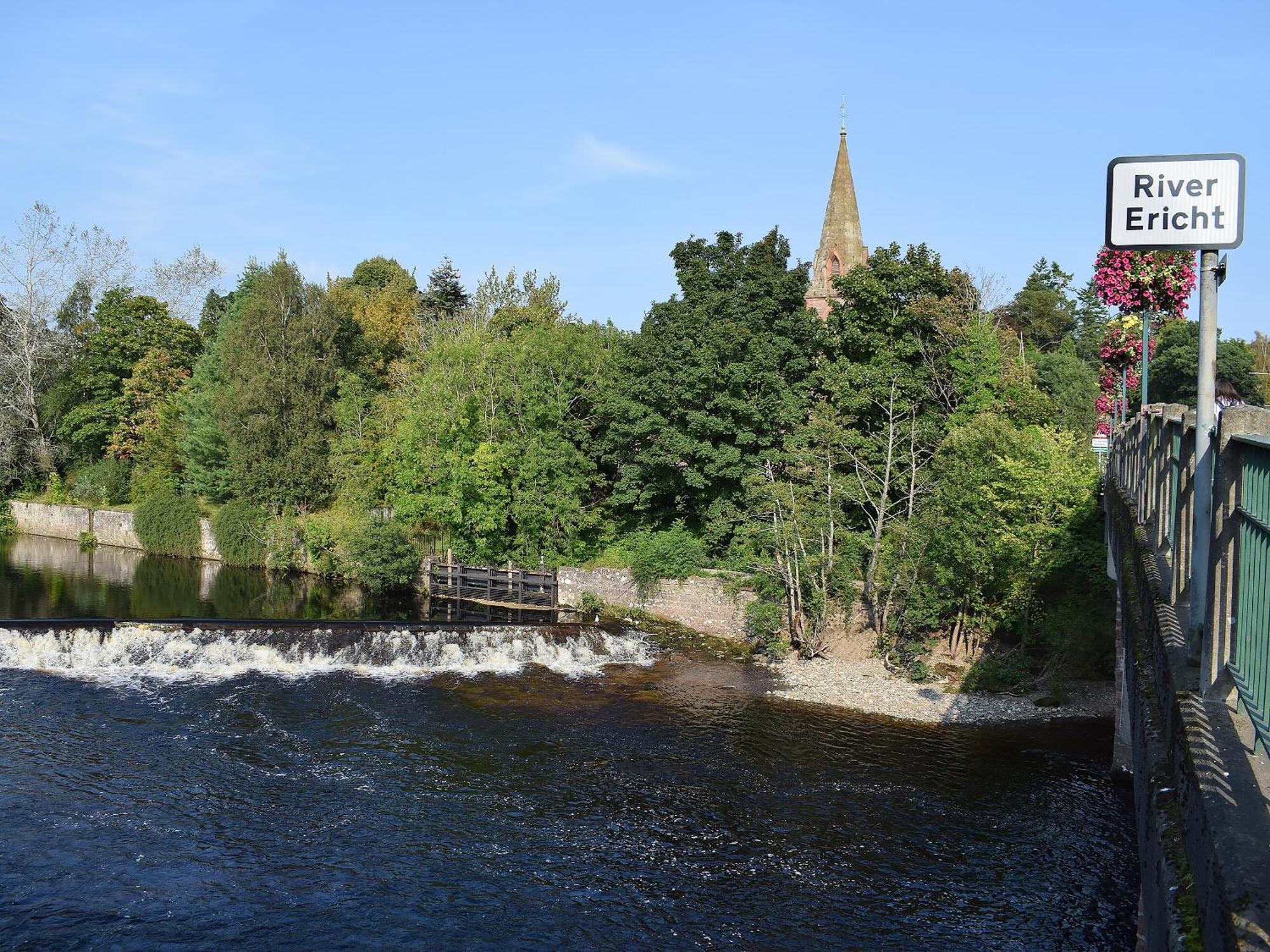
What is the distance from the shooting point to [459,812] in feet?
53.1

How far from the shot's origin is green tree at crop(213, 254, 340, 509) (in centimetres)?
4344

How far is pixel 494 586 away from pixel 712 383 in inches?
407

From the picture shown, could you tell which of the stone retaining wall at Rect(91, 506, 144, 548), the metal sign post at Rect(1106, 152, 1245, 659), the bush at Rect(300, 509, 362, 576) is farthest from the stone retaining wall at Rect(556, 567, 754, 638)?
the stone retaining wall at Rect(91, 506, 144, 548)

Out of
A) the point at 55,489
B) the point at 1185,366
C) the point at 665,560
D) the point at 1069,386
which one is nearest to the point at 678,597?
the point at 665,560

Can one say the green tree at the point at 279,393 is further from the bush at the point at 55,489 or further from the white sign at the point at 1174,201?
the white sign at the point at 1174,201

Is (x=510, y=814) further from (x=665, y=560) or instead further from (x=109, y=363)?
(x=109, y=363)

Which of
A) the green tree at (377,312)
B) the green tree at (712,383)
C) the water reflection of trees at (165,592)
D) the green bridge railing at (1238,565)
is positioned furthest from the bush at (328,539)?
the green bridge railing at (1238,565)

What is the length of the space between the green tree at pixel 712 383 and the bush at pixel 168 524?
2315 centimetres

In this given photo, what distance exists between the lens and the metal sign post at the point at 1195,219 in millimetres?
6398

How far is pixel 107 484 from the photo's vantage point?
5325cm

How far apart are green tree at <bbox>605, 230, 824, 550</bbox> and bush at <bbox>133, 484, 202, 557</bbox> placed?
76.0 ft

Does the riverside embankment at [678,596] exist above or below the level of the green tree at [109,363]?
below

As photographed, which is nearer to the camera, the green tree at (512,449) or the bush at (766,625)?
the bush at (766,625)

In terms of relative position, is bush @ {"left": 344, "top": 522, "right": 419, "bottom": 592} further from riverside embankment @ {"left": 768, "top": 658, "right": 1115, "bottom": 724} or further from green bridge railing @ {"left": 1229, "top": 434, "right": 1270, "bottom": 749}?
green bridge railing @ {"left": 1229, "top": 434, "right": 1270, "bottom": 749}
